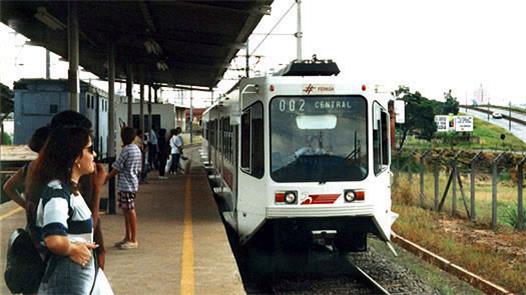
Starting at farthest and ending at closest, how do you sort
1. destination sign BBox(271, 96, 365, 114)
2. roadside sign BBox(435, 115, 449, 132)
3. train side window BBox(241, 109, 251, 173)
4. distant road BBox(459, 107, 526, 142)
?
distant road BBox(459, 107, 526, 142)
roadside sign BBox(435, 115, 449, 132)
train side window BBox(241, 109, 251, 173)
destination sign BBox(271, 96, 365, 114)

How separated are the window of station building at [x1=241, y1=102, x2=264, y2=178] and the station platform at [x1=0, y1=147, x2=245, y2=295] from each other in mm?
1139

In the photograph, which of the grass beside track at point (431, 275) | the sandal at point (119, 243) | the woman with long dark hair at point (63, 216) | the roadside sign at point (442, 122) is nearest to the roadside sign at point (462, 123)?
the roadside sign at point (442, 122)

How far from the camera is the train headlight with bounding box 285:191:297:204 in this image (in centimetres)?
997

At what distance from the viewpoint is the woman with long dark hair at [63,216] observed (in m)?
4.00

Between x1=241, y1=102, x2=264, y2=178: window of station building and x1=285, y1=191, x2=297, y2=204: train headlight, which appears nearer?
x1=285, y1=191, x2=297, y2=204: train headlight

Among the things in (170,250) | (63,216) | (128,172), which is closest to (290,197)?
(170,250)

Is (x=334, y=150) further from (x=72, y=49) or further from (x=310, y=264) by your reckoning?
(x=72, y=49)

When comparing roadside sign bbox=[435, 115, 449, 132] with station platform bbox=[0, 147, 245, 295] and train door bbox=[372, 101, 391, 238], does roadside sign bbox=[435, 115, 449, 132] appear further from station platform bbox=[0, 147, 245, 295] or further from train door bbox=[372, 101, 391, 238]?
train door bbox=[372, 101, 391, 238]

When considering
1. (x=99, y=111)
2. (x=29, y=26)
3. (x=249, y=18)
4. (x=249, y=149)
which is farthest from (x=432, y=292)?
(x=99, y=111)

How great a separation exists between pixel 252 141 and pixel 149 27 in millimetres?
6198

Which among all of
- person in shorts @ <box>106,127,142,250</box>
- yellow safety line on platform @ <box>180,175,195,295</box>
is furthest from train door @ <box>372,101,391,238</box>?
person in shorts @ <box>106,127,142,250</box>

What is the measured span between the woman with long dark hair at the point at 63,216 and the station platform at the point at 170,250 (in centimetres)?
350

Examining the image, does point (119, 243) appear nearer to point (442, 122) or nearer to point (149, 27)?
point (149, 27)

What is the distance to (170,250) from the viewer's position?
1008 centimetres
